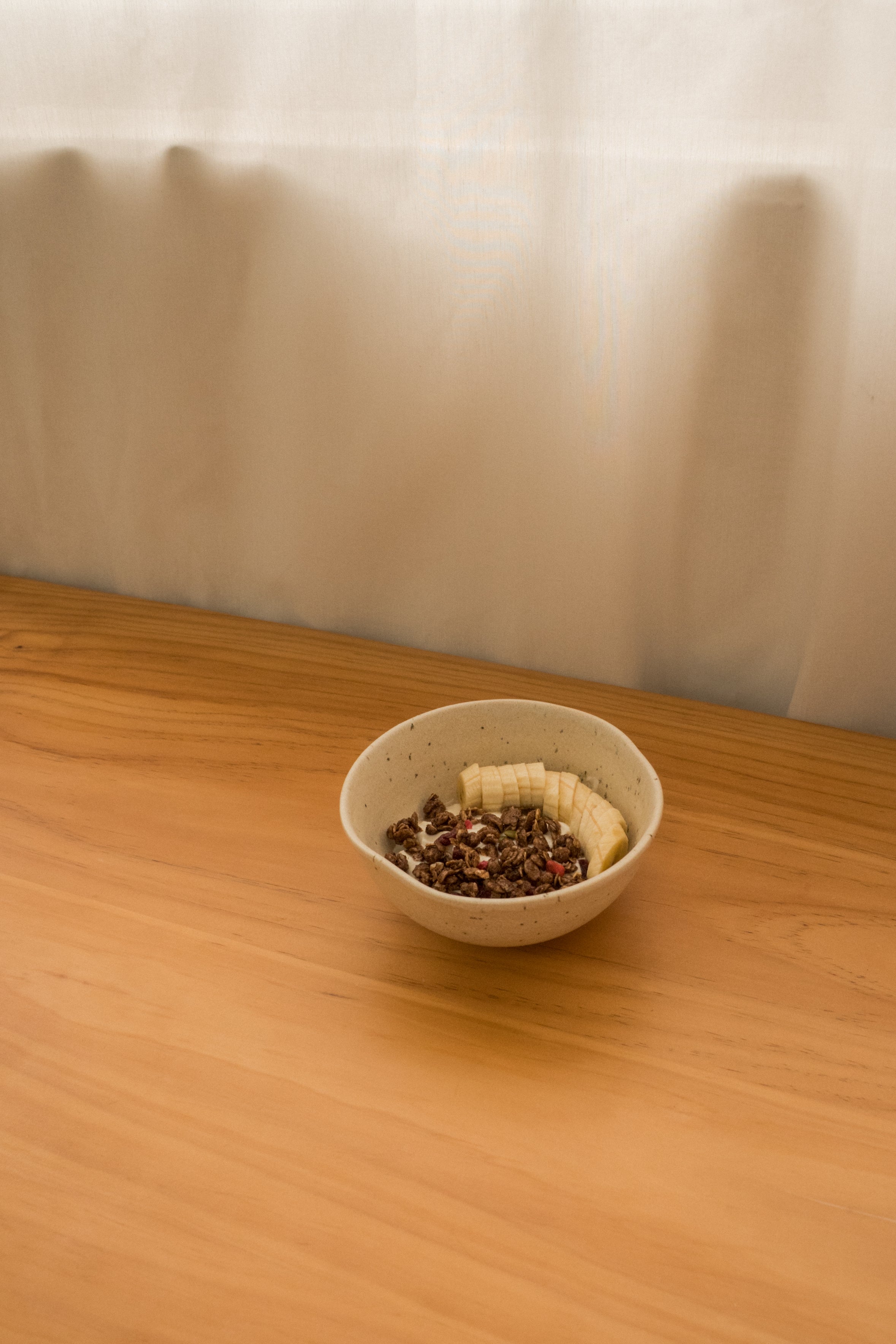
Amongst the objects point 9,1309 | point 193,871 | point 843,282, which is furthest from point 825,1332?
point 843,282

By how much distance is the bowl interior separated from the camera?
729mm

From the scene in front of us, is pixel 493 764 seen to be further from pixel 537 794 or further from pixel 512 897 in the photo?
pixel 512 897

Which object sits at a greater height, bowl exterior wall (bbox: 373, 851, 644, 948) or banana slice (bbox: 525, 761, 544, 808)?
bowl exterior wall (bbox: 373, 851, 644, 948)

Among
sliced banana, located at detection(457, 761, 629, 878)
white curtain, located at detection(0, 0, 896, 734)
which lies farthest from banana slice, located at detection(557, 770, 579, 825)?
white curtain, located at detection(0, 0, 896, 734)

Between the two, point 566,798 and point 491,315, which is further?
point 491,315

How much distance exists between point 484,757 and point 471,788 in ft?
0.16

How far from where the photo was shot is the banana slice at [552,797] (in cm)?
78

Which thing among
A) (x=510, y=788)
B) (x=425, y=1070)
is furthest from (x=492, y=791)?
(x=425, y=1070)

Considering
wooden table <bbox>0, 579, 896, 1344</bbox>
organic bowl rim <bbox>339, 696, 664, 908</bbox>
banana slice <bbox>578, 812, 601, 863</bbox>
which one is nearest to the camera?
wooden table <bbox>0, 579, 896, 1344</bbox>

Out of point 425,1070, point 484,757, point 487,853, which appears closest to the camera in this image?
point 425,1070

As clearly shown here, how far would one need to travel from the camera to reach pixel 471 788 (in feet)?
2.58

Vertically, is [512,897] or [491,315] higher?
[491,315]

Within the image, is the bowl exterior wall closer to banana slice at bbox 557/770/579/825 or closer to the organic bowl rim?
the organic bowl rim

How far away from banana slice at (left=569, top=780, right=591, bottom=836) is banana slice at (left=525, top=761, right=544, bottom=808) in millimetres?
28
